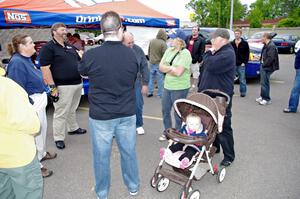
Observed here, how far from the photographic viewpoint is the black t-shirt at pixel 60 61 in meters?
4.09

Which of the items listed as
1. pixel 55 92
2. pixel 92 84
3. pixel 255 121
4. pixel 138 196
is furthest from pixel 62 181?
pixel 255 121

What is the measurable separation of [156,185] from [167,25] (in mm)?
7473

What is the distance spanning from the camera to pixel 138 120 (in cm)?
507

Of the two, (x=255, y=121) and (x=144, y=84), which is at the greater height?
(x=144, y=84)

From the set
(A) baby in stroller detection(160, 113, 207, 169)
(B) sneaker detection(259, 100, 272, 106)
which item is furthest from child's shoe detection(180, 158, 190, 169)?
(B) sneaker detection(259, 100, 272, 106)

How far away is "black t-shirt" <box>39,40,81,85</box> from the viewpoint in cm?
409

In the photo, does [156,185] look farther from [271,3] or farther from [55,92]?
[271,3]

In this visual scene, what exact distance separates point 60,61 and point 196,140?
2.44 m

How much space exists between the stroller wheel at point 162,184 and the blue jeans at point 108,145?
303 millimetres

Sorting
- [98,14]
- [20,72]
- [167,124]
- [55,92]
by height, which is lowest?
[167,124]

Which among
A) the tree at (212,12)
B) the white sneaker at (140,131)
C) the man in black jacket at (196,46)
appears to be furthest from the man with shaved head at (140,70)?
the tree at (212,12)

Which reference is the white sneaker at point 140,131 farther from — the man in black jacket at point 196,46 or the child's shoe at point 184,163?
the man in black jacket at point 196,46

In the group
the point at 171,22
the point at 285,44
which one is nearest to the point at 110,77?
the point at 171,22

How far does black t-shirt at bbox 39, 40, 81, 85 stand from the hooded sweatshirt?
10.5ft
